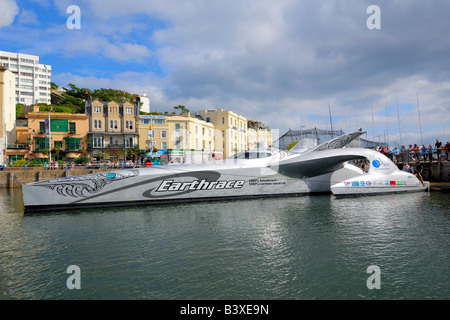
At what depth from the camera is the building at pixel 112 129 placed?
35.6 metres

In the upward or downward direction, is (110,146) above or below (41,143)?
below

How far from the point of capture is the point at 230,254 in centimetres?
573

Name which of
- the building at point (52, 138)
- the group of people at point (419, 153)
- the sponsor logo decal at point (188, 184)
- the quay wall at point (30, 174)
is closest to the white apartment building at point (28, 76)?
the building at point (52, 138)

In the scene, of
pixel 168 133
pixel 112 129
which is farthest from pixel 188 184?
pixel 112 129

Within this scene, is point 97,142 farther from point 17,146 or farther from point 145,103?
point 145,103

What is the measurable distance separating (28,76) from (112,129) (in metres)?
71.8

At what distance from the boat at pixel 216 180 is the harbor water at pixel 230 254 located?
3.28ft

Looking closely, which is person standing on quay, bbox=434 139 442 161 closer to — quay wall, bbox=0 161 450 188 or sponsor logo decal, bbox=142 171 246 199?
quay wall, bbox=0 161 450 188

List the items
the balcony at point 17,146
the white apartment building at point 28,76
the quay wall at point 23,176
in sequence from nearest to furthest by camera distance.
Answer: the quay wall at point 23,176, the balcony at point 17,146, the white apartment building at point 28,76

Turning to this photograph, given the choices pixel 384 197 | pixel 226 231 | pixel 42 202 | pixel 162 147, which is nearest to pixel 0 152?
pixel 162 147

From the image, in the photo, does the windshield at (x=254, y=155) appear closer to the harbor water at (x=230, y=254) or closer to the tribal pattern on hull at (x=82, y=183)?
the harbor water at (x=230, y=254)

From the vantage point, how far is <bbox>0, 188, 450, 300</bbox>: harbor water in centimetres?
438
